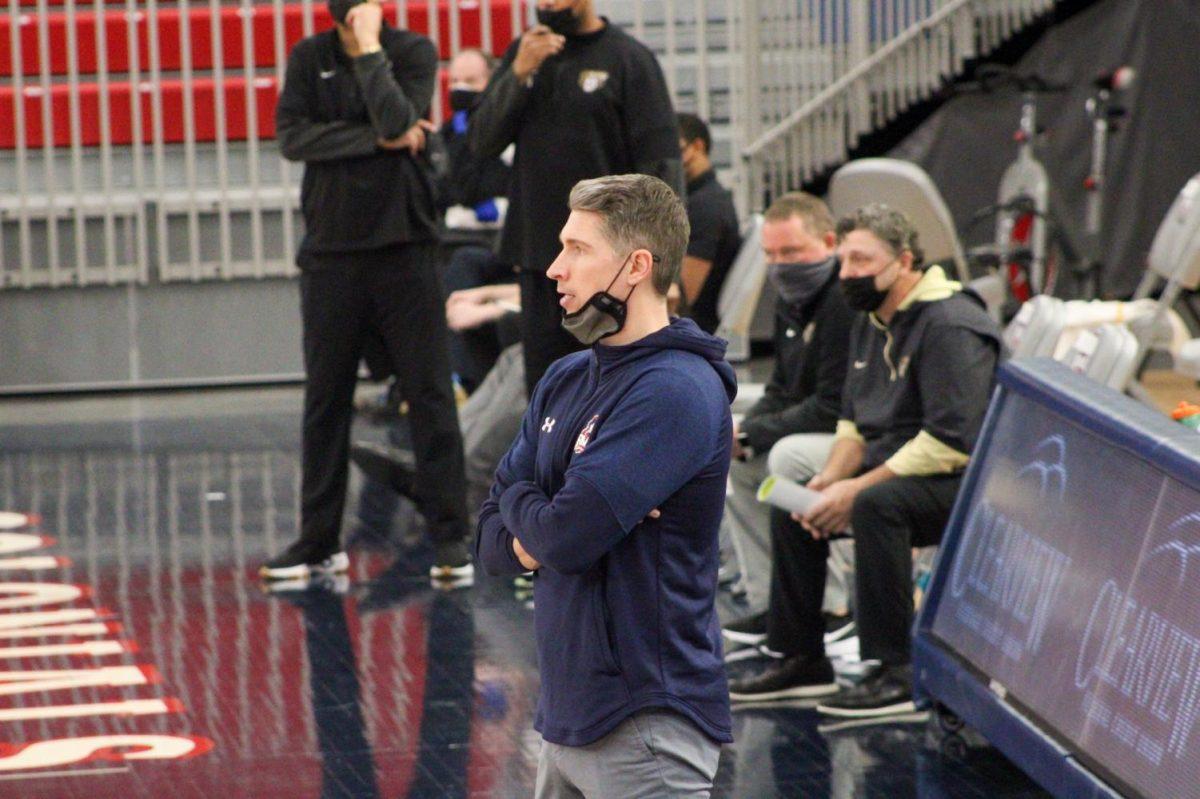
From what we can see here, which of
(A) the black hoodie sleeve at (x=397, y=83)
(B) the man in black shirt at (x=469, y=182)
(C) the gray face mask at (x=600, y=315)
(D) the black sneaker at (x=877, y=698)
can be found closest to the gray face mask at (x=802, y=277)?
(D) the black sneaker at (x=877, y=698)

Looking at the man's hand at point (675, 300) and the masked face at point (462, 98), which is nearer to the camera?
the man's hand at point (675, 300)

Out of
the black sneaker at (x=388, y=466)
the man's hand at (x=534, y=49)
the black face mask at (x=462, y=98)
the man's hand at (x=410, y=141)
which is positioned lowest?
the black sneaker at (x=388, y=466)

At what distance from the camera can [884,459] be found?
4.61 m

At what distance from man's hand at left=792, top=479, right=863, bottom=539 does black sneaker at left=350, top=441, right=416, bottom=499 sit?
2294 millimetres

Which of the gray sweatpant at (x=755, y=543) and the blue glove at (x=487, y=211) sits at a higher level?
the blue glove at (x=487, y=211)

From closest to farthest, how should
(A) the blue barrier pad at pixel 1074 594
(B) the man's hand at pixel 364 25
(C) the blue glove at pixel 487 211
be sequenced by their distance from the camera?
(A) the blue barrier pad at pixel 1074 594 → (B) the man's hand at pixel 364 25 → (C) the blue glove at pixel 487 211

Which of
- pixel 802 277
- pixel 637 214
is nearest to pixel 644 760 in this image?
pixel 637 214

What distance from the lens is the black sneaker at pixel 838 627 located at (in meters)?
5.05

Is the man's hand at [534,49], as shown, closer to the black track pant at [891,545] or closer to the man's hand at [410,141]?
the man's hand at [410,141]

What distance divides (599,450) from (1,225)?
8.48 m

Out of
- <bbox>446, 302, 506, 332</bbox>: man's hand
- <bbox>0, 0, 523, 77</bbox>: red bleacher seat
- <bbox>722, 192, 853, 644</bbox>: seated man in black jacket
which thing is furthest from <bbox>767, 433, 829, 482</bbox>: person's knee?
<bbox>0, 0, 523, 77</bbox>: red bleacher seat

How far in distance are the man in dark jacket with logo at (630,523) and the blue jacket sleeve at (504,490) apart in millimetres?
45

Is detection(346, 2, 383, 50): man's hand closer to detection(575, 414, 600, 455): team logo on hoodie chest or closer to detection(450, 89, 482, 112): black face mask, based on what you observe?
detection(450, 89, 482, 112): black face mask

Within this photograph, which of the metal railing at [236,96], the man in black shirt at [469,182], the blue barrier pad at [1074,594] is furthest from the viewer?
the metal railing at [236,96]
